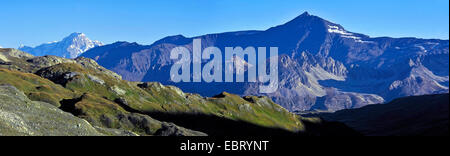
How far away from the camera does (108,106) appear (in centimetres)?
19062
